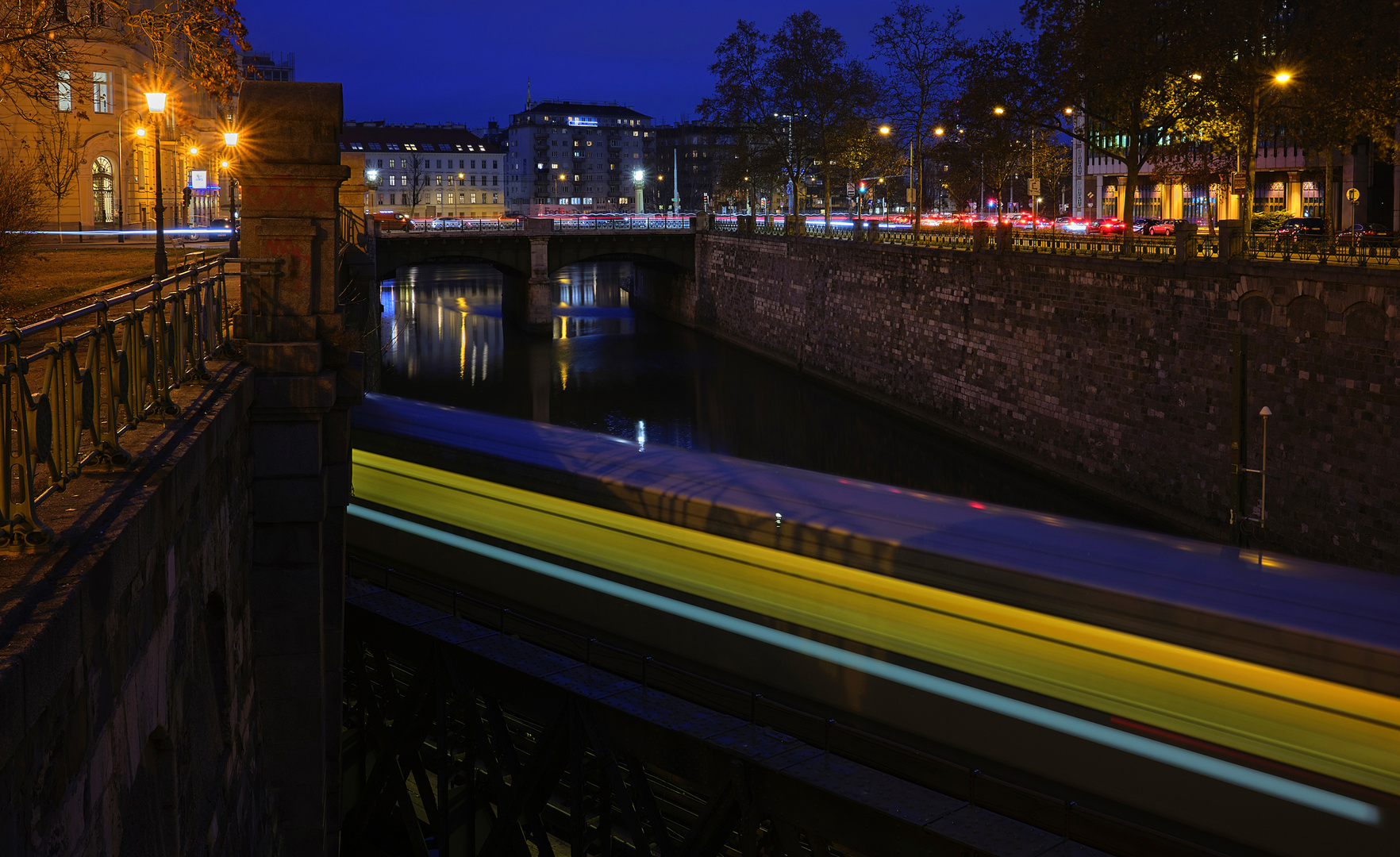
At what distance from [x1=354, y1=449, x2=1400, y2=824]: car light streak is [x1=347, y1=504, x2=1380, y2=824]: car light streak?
0.06 ft

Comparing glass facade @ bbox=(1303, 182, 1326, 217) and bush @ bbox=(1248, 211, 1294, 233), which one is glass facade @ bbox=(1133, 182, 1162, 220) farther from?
bush @ bbox=(1248, 211, 1294, 233)

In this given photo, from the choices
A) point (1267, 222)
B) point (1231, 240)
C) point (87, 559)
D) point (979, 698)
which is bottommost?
point (979, 698)

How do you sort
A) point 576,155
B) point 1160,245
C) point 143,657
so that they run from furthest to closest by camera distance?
point 576,155 → point 1160,245 → point 143,657

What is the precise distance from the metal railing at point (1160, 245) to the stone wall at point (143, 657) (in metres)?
19.2

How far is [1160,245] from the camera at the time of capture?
93.0 feet

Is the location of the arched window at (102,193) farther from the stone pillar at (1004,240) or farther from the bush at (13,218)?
the stone pillar at (1004,240)

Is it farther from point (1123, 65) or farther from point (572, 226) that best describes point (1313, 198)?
point (572, 226)

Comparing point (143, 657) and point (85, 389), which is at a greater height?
point (85, 389)

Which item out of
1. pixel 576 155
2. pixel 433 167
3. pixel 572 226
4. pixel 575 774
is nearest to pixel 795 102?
pixel 572 226

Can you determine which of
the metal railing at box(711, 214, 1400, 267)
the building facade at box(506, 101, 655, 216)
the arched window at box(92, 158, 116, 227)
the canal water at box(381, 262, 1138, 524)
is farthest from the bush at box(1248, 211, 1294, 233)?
the building facade at box(506, 101, 655, 216)

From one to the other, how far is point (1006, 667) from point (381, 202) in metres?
147

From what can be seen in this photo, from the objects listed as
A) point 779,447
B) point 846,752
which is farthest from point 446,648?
point 779,447

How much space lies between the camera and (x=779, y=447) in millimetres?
33875

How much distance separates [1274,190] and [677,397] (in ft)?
Result: 128
